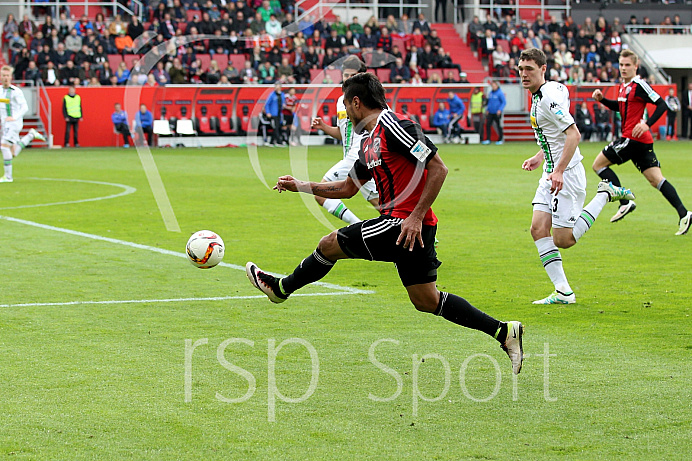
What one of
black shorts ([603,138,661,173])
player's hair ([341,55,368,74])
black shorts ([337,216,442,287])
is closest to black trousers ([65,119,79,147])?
black shorts ([603,138,661,173])

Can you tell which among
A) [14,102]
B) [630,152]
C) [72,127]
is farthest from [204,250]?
[72,127]

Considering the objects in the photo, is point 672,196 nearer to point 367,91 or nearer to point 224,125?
point 367,91

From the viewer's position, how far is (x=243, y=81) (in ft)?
123

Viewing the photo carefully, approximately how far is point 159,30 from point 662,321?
32.6 metres

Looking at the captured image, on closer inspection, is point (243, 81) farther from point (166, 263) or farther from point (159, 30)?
point (166, 263)

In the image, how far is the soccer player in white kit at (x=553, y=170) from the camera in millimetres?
8586

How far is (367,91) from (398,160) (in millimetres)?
485

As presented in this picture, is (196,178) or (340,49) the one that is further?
(340,49)

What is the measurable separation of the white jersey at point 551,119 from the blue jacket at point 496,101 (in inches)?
1174

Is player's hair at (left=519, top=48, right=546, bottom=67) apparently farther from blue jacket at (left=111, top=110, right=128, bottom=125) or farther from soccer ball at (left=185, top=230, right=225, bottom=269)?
blue jacket at (left=111, top=110, right=128, bottom=125)

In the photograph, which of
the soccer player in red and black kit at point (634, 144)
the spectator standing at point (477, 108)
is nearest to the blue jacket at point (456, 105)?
the spectator standing at point (477, 108)

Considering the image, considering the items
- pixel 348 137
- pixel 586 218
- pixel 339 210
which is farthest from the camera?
pixel 339 210

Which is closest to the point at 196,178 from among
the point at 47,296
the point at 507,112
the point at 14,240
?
the point at 14,240

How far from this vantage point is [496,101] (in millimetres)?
38625
